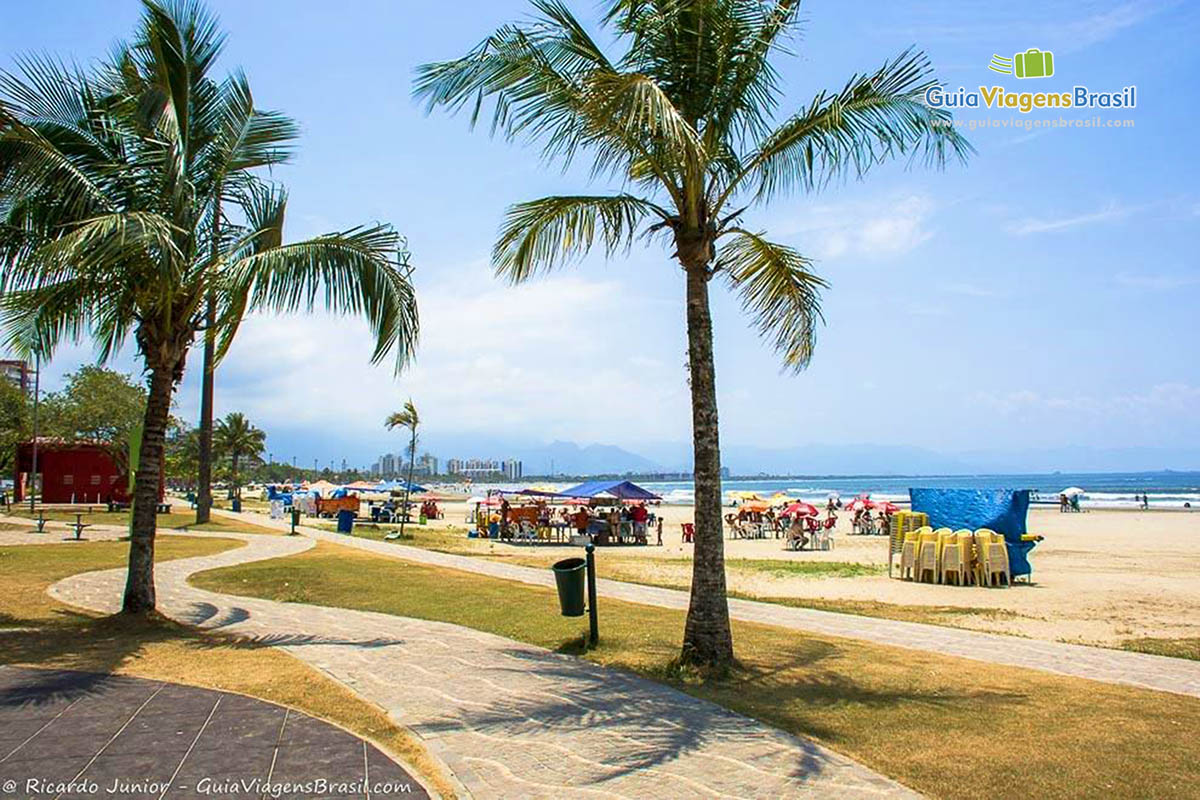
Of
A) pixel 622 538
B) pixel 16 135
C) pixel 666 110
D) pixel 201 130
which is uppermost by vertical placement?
pixel 201 130

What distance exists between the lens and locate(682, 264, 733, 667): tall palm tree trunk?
7.14m

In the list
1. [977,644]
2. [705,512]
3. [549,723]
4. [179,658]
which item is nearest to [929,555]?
Answer: [977,644]

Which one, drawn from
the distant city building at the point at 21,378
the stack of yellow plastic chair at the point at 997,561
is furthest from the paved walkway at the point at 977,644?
the distant city building at the point at 21,378

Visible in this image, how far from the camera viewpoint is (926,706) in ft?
19.9

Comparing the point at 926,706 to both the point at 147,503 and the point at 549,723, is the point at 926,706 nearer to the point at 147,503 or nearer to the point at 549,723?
the point at 549,723

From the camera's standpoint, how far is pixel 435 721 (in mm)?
5527

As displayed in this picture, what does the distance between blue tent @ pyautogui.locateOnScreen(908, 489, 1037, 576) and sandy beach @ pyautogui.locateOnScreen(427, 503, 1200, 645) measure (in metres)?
0.71

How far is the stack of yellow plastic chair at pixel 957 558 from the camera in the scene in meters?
15.1

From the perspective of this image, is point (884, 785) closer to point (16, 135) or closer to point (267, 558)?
point (16, 135)

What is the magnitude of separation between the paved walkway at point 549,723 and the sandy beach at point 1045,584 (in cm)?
622

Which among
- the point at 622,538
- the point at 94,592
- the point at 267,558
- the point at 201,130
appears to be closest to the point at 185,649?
the point at 94,592

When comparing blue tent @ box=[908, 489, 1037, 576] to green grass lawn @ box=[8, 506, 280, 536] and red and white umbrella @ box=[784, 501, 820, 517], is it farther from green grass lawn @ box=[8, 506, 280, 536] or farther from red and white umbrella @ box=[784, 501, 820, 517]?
green grass lawn @ box=[8, 506, 280, 536]

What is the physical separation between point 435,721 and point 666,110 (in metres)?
4.69

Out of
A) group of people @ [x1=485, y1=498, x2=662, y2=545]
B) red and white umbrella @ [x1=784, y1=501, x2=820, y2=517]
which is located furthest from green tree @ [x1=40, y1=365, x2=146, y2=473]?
red and white umbrella @ [x1=784, y1=501, x2=820, y2=517]
